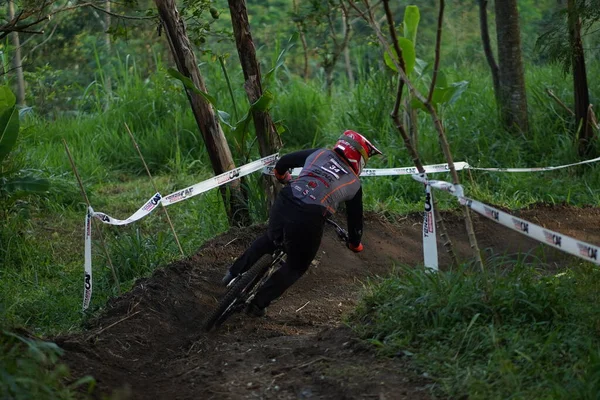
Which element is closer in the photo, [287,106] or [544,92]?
[544,92]

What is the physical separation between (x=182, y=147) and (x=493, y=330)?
7629 millimetres

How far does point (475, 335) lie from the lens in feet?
17.3

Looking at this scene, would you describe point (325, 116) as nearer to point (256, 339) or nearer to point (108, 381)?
point (256, 339)

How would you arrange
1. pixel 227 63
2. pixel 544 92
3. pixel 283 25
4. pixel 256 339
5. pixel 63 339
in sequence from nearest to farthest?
1. pixel 63 339
2. pixel 256 339
3. pixel 544 92
4. pixel 227 63
5. pixel 283 25

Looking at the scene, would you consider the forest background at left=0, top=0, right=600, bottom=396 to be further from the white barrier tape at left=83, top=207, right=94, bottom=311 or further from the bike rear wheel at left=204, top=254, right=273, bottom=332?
the bike rear wheel at left=204, top=254, right=273, bottom=332

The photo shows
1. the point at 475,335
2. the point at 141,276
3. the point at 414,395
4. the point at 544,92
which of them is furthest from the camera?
the point at 544,92

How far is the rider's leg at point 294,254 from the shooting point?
21.9ft

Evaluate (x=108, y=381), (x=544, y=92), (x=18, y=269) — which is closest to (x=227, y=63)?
(x=544, y=92)

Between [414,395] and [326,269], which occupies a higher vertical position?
[414,395]

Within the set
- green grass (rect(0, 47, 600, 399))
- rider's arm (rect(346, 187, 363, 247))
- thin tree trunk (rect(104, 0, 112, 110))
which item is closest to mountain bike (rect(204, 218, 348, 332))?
rider's arm (rect(346, 187, 363, 247))

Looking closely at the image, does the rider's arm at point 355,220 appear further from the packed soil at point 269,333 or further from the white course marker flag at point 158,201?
the white course marker flag at point 158,201

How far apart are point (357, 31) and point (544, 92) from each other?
6947 millimetres

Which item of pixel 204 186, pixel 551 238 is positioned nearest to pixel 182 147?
pixel 204 186

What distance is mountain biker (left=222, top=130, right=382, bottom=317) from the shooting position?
21.9 feet
